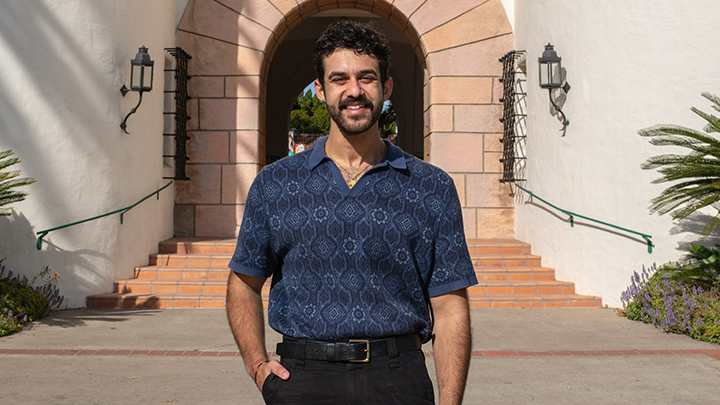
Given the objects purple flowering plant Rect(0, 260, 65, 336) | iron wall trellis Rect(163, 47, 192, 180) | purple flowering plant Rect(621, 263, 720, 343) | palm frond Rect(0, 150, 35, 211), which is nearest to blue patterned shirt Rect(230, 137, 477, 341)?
purple flowering plant Rect(621, 263, 720, 343)

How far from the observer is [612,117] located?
676cm

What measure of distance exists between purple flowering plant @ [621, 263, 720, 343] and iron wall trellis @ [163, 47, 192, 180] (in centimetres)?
619

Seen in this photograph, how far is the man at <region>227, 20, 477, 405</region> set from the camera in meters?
1.69

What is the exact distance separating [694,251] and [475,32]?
4840mm

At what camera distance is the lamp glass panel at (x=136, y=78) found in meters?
7.31

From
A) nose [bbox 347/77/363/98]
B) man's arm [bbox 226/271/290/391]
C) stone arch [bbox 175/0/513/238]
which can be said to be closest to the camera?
nose [bbox 347/77/363/98]

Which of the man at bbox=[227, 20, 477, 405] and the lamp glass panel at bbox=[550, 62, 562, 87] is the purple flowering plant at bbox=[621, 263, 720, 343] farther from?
the man at bbox=[227, 20, 477, 405]

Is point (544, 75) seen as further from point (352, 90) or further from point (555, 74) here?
point (352, 90)

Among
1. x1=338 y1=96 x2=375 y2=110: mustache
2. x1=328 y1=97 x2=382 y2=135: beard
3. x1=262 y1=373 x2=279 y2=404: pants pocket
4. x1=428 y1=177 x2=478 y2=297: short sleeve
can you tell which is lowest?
x1=262 y1=373 x2=279 y2=404: pants pocket

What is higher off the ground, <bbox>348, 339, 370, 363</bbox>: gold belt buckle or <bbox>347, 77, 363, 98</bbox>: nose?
<bbox>347, 77, 363, 98</bbox>: nose

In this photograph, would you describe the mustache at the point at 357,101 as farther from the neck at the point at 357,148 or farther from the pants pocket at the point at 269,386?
the pants pocket at the point at 269,386

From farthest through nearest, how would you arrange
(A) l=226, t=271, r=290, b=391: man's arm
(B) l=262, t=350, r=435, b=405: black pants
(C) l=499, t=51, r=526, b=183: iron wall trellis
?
(C) l=499, t=51, r=526, b=183: iron wall trellis, (A) l=226, t=271, r=290, b=391: man's arm, (B) l=262, t=350, r=435, b=405: black pants

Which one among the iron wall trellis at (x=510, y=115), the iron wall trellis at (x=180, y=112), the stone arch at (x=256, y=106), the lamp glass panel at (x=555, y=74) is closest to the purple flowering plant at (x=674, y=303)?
the lamp glass panel at (x=555, y=74)

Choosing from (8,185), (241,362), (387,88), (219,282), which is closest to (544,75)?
(219,282)
